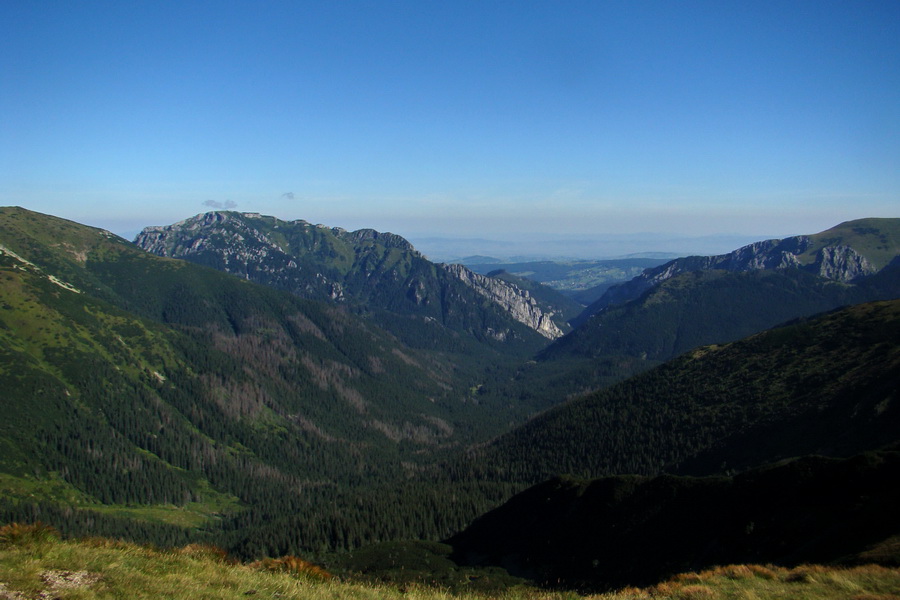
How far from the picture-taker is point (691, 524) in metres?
65.9

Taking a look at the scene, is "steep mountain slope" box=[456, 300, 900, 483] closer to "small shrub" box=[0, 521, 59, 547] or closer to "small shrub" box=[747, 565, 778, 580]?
"small shrub" box=[747, 565, 778, 580]

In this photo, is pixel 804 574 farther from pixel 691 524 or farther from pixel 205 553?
pixel 691 524

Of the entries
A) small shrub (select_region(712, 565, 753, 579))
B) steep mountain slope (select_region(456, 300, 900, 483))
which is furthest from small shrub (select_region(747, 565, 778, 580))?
steep mountain slope (select_region(456, 300, 900, 483))

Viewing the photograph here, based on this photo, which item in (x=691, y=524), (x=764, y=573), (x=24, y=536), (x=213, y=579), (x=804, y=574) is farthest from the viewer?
(x=691, y=524)

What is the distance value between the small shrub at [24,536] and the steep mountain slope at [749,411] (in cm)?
11212

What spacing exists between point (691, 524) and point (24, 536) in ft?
217

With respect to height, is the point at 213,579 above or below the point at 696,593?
above

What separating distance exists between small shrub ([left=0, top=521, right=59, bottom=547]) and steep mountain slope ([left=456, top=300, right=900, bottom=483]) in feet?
368

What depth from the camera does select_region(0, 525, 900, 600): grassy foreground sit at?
18766 mm

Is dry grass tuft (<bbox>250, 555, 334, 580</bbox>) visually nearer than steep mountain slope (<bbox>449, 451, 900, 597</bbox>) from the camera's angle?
Yes

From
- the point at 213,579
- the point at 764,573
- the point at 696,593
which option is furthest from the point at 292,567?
the point at 764,573

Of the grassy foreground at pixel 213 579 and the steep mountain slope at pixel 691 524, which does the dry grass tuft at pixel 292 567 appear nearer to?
the grassy foreground at pixel 213 579

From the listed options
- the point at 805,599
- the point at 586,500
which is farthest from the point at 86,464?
the point at 805,599

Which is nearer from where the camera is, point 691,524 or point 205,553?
point 205,553
